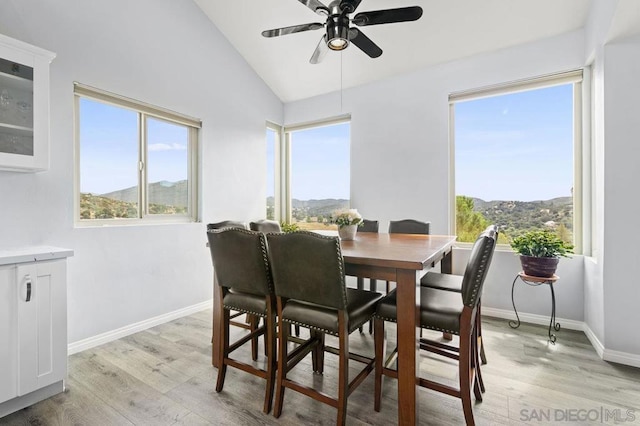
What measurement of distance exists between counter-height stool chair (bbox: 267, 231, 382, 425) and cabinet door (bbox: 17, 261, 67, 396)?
55.6 inches

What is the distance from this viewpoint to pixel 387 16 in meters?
2.14

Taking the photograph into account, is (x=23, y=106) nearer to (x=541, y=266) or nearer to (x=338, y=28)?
(x=338, y=28)

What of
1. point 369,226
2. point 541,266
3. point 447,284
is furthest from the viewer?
point 369,226

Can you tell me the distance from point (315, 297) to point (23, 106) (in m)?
2.29

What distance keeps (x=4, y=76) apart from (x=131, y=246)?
1525 mm

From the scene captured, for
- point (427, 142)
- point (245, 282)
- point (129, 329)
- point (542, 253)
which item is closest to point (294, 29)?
point (245, 282)

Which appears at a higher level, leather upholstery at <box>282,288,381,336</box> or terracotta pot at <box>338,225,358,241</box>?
terracotta pot at <box>338,225,358,241</box>

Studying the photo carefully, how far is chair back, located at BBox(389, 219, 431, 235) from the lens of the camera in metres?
3.15

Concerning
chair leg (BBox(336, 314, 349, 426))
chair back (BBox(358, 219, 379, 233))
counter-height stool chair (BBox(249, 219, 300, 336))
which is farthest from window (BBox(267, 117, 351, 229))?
chair leg (BBox(336, 314, 349, 426))

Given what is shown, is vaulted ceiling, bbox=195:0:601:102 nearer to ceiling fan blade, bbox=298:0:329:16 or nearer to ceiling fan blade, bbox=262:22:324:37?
ceiling fan blade, bbox=262:22:324:37

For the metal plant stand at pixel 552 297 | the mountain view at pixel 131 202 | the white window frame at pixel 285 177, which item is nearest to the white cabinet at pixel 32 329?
the mountain view at pixel 131 202

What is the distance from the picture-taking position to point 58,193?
2.44 meters

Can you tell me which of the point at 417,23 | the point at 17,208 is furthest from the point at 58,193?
the point at 417,23

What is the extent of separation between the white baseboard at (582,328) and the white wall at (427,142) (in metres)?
0.05
